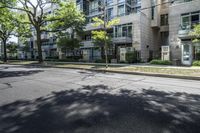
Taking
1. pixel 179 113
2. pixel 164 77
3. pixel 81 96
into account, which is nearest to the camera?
pixel 179 113

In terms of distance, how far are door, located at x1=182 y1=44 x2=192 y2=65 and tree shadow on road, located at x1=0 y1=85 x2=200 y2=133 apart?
1617 centimetres

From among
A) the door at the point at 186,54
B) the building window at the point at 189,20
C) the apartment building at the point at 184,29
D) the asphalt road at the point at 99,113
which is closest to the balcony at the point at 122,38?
the apartment building at the point at 184,29

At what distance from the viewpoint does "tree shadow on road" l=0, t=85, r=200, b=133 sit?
337cm

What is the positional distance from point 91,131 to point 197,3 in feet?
75.9

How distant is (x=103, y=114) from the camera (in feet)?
13.6

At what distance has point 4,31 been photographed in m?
35.7

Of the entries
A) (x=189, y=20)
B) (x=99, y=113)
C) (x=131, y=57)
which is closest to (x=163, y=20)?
(x=189, y=20)

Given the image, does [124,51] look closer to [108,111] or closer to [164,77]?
[164,77]

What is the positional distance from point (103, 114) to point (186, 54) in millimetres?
19636

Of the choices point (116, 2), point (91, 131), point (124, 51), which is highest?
point (116, 2)

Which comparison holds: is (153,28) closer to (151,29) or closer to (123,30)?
(151,29)

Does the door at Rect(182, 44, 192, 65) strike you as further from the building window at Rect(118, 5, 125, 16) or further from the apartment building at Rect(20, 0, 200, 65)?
the building window at Rect(118, 5, 125, 16)

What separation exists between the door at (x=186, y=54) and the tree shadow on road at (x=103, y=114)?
636 inches

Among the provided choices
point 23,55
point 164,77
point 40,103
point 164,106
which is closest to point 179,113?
point 164,106
